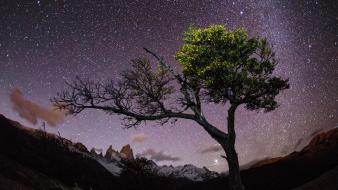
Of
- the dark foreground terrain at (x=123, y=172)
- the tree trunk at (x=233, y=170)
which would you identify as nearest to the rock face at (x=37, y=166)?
the dark foreground terrain at (x=123, y=172)

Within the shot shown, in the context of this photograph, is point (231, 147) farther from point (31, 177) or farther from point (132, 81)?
point (31, 177)

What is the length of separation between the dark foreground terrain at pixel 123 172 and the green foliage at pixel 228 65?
676 centimetres

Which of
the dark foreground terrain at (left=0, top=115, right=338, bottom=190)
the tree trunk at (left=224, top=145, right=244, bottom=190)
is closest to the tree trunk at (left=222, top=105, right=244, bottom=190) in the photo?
the tree trunk at (left=224, top=145, right=244, bottom=190)

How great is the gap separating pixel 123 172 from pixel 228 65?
23.8 m

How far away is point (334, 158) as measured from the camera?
3269 centimetres

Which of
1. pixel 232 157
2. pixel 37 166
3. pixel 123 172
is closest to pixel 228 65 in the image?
pixel 232 157

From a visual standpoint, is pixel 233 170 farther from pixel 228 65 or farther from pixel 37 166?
pixel 37 166

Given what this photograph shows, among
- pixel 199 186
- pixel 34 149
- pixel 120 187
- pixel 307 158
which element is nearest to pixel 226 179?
pixel 199 186

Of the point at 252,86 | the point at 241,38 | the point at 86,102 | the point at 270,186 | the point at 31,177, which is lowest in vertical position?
the point at 31,177

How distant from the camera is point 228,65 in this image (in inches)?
820

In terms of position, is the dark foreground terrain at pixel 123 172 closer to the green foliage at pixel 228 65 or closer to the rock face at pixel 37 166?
the rock face at pixel 37 166

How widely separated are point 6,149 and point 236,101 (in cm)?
1764

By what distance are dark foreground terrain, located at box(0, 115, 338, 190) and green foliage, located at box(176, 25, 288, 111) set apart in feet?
22.2

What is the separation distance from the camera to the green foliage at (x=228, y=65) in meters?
21.3
